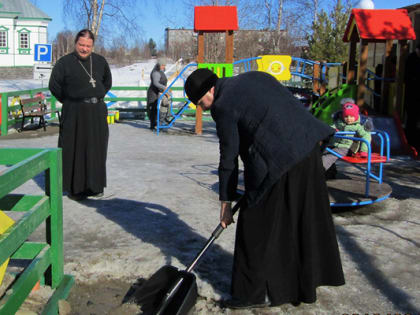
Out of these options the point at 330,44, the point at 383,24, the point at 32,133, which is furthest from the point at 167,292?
the point at 330,44

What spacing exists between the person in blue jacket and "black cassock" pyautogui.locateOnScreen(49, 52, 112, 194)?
2.87 m

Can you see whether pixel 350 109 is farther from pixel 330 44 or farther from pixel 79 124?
pixel 330 44

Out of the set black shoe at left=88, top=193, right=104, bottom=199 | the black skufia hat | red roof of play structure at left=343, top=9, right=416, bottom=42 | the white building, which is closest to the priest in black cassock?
black shoe at left=88, top=193, right=104, bottom=199

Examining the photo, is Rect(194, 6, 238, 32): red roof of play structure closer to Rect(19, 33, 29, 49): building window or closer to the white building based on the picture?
the white building

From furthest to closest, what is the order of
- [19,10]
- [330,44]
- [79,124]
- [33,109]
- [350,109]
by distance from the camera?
[19,10]
[330,44]
[33,109]
[350,109]
[79,124]

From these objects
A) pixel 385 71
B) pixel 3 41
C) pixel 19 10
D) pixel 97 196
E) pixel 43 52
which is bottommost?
pixel 97 196

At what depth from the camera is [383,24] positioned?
32.8ft

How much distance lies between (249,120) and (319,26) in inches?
614

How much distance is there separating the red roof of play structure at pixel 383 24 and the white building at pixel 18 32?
34885mm

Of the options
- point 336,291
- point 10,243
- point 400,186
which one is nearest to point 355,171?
point 400,186

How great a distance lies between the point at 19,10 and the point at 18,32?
1811 mm

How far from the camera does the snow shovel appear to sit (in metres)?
3.01

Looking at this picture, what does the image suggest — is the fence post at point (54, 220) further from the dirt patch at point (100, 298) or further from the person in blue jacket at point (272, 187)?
the person in blue jacket at point (272, 187)

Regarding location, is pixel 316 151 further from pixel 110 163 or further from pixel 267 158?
pixel 110 163
